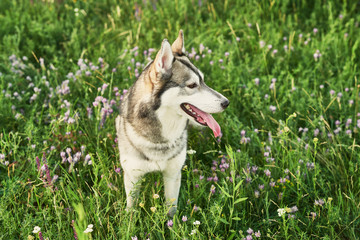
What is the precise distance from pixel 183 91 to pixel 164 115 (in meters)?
0.23

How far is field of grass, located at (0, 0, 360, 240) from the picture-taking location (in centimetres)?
313

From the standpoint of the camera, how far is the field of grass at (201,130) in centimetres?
313

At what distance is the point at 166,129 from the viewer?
10.3ft

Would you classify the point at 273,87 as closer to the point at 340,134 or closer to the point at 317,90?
the point at 317,90

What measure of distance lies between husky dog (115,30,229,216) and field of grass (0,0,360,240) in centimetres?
22

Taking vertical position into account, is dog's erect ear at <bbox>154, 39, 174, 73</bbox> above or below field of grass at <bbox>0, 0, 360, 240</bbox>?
above

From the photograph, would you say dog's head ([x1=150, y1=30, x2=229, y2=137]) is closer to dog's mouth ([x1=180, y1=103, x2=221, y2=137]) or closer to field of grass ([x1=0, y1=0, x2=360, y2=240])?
dog's mouth ([x1=180, y1=103, x2=221, y2=137])

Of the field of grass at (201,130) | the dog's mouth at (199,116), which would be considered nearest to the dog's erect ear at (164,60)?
the dog's mouth at (199,116)

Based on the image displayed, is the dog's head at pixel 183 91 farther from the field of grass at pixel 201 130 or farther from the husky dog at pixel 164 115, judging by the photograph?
the field of grass at pixel 201 130

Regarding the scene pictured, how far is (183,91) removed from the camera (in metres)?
3.05

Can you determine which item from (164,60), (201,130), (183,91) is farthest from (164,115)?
(201,130)

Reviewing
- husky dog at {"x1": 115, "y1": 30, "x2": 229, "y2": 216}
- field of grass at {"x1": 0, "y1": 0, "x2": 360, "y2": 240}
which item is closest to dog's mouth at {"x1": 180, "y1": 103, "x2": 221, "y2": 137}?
husky dog at {"x1": 115, "y1": 30, "x2": 229, "y2": 216}

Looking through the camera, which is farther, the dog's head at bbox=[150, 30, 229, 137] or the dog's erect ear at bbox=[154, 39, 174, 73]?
the dog's head at bbox=[150, 30, 229, 137]

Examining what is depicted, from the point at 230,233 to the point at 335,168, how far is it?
4.05ft
